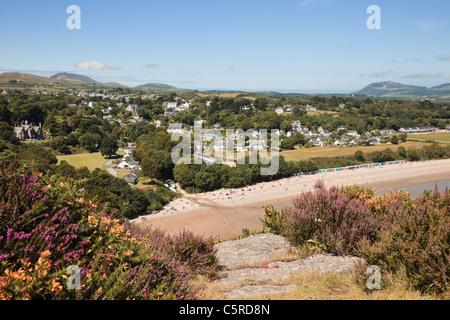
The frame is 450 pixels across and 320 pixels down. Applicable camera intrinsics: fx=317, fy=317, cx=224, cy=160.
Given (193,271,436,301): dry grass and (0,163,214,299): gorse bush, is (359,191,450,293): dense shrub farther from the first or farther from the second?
(0,163,214,299): gorse bush

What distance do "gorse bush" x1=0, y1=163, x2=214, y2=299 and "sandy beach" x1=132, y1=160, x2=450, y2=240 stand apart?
48.5 ft

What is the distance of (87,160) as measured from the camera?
48.9 metres

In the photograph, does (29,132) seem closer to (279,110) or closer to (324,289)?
(324,289)

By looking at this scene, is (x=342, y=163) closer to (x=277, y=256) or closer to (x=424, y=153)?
(x=424, y=153)

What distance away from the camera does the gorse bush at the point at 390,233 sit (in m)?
4.79

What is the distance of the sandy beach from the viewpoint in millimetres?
25328

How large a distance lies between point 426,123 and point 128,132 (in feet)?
288

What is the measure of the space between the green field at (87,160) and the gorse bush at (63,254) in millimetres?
42757

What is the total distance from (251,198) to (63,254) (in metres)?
30.8

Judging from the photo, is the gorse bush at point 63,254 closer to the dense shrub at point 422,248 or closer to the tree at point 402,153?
the dense shrub at point 422,248

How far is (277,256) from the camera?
8117mm

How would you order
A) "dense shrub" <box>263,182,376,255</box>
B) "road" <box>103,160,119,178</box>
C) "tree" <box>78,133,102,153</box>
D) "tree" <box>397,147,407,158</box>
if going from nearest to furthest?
1. "dense shrub" <box>263,182,376,255</box>
2. "road" <box>103,160,119,178</box>
3. "tree" <box>397,147,407,158</box>
4. "tree" <box>78,133,102,153</box>

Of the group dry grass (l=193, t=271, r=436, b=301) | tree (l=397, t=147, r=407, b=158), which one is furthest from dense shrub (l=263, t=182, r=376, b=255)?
tree (l=397, t=147, r=407, b=158)
